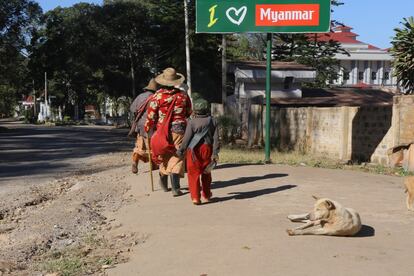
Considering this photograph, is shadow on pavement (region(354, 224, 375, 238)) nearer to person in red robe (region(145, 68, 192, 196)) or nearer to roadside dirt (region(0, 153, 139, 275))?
roadside dirt (region(0, 153, 139, 275))

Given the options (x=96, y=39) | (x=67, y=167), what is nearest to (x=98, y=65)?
(x=96, y=39)

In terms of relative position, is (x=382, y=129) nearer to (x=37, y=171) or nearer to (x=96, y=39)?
(x=37, y=171)

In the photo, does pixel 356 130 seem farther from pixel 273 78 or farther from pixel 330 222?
pixel 273 78

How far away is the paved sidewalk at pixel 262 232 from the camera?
16.8ft

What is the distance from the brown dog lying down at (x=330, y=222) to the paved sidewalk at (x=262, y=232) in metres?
0.09

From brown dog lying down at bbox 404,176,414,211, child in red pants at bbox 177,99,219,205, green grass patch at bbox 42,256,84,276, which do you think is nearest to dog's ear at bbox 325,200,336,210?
brown dog lying down at bbox 404,176,414,211

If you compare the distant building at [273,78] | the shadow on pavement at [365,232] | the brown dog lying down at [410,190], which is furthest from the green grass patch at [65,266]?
the distant building at [273,78]

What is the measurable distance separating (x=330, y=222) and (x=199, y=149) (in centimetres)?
249

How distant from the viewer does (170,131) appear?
8398mm

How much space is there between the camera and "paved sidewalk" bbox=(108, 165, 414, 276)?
16.8ft

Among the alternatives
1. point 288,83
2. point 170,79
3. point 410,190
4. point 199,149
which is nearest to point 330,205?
point 410,190

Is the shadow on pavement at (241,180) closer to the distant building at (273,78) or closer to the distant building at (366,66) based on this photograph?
the distant building at (273,78)

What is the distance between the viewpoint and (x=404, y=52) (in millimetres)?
16891

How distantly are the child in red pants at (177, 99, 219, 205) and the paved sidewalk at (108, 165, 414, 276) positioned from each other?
0.28 m
